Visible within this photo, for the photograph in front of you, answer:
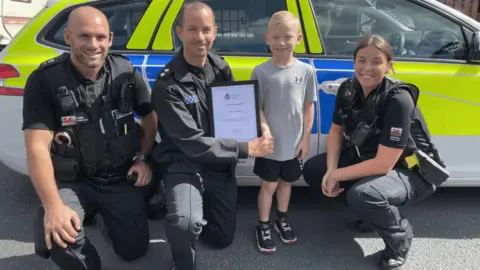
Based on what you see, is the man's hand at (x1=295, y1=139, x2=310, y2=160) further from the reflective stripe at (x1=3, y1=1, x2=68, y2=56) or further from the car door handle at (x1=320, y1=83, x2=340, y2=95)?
the reflective stripe at (x1=3, y1=1, x2=68, y2=56)

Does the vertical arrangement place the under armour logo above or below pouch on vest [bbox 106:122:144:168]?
above

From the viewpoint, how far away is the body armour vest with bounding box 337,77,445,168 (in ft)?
7.06

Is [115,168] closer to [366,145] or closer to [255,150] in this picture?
[255,150]

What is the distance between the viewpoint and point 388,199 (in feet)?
7.09

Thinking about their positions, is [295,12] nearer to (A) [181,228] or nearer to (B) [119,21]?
(B) [119,21]

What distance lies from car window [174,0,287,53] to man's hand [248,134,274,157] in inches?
27.2

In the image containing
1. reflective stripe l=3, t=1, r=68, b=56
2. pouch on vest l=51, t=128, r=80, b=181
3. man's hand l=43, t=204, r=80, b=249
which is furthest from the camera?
reflective stripe l=3, t=1, r=68, b=56

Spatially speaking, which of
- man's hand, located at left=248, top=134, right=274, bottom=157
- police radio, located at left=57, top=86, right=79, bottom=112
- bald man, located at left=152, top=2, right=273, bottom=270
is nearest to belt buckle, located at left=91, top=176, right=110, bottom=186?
bald man, located at left=152, top=2, right=273, bottom=270

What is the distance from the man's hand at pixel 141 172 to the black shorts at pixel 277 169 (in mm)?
636

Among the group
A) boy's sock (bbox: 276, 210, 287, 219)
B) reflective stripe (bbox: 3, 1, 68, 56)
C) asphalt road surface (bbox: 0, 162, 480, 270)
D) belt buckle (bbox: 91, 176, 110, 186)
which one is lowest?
asphalt road surface (bbox: 0, 162, 480, 270)

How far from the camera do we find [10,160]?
2.65m

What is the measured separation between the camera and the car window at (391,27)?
257 cm

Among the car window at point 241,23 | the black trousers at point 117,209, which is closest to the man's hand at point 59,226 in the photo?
the black trousers at point 117,209

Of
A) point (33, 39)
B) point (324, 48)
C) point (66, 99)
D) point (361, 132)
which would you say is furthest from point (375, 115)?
point (33, 39)
